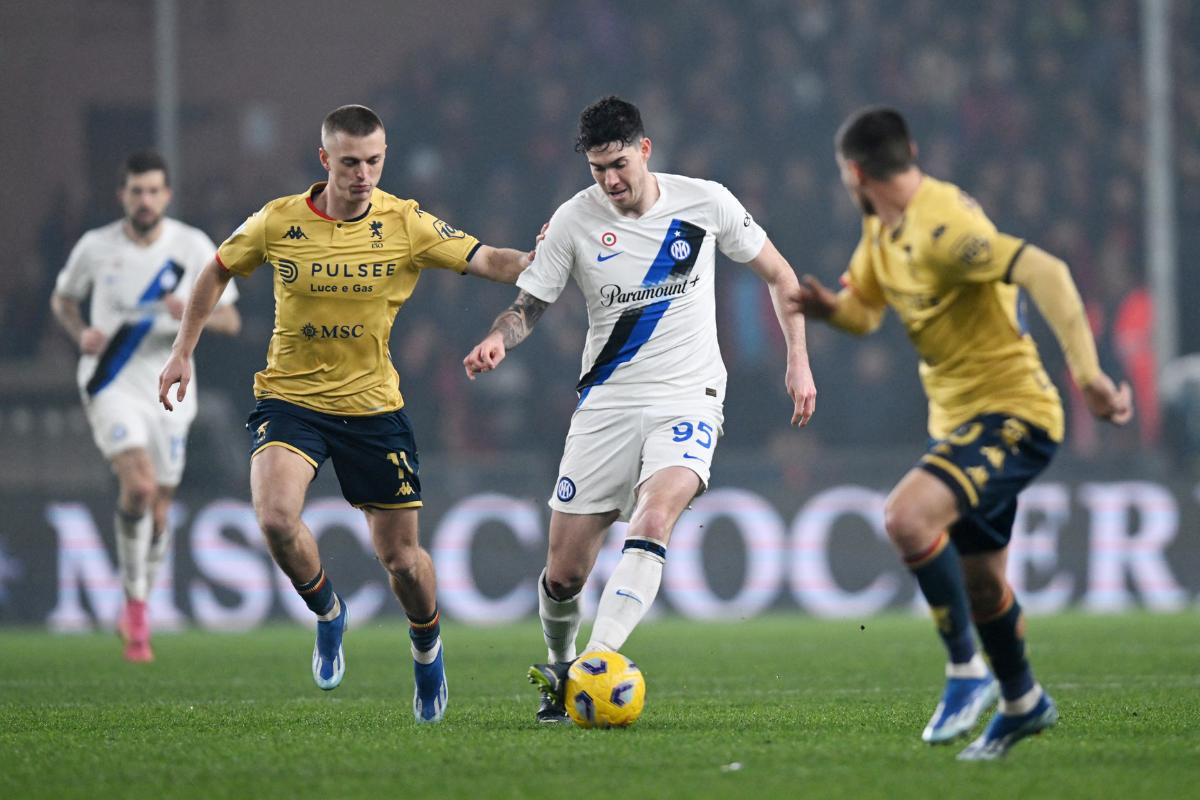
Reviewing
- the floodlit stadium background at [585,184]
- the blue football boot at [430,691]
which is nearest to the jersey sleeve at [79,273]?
the floodlit stadium background at [585,184]

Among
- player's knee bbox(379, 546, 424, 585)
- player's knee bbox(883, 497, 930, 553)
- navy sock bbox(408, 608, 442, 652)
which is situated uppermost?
player's knee bbox(883, 497, 930, 553)

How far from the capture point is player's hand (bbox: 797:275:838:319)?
17.4 ft

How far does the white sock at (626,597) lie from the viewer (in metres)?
6.19

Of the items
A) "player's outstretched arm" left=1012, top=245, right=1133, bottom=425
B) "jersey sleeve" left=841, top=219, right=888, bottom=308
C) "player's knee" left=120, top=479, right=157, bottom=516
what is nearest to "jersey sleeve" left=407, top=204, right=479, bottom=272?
"jersey sleeve" left=841, top=219, right=888, bottom=308

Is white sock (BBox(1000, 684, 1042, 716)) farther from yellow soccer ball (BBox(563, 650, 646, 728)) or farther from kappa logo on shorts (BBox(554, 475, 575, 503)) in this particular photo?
kappa logo on shorts (BBox(554, 475, 575, 503))

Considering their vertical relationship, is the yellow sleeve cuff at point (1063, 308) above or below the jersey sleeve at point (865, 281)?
below

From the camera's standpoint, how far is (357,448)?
6832 mm

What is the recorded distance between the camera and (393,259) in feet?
22.5

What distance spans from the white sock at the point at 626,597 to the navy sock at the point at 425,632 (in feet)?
2.69

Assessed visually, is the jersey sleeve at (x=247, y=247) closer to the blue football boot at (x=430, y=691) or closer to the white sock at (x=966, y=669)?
the blue football boot at (x=430, y=691)

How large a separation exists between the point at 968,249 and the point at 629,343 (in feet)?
6.70

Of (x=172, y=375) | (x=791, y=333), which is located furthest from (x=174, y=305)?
(x=791, y=333)

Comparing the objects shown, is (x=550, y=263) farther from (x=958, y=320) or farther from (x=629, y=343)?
(x=958, y=320)

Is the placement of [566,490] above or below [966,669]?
above
